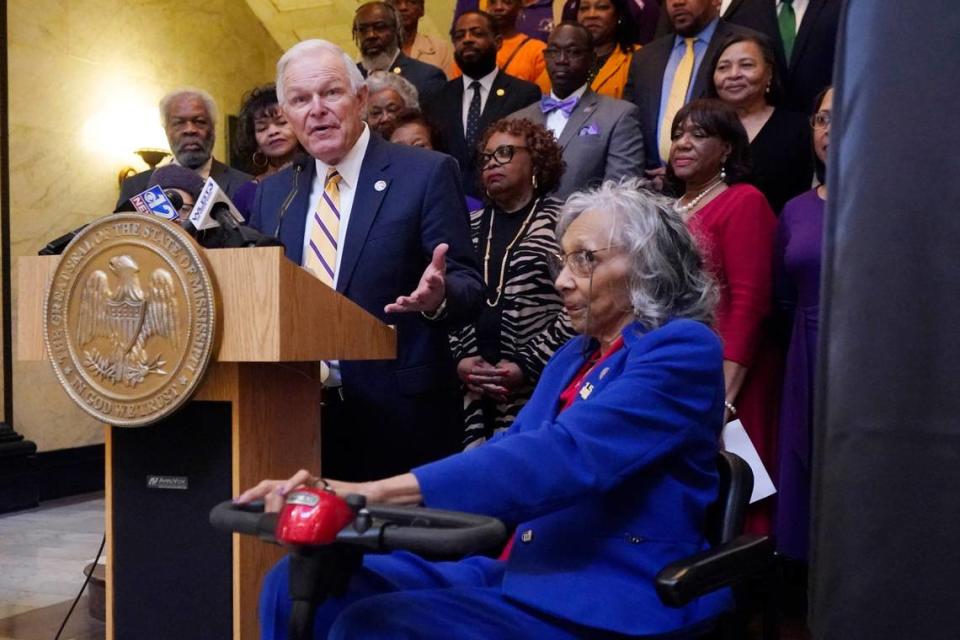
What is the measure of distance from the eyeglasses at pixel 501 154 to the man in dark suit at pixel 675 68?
70 cm

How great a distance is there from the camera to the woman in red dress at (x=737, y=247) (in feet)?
10.1

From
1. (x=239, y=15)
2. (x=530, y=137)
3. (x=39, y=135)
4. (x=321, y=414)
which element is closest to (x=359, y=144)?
(x=321, y=414)

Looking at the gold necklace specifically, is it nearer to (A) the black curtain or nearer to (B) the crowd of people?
(B) the crowd of people

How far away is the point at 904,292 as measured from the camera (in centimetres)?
53

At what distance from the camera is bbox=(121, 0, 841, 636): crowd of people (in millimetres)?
1710

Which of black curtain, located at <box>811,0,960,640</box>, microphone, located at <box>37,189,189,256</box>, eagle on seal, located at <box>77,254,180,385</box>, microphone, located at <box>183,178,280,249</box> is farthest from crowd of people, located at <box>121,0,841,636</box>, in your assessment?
black curtain, located at <box>811,0,960,640</box>

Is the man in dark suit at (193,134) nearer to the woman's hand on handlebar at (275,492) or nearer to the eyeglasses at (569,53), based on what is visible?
the eyeglasses at (569,53)

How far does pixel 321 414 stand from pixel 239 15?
6084 millimetres

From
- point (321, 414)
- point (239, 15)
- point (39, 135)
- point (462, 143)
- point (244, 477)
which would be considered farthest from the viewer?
point (239, 15)

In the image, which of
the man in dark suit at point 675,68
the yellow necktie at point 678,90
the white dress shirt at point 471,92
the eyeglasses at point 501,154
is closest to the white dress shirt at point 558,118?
the man in dark suit at point 675,68

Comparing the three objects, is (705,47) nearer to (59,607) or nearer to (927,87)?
(59,607)

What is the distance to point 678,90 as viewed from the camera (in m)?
4.06

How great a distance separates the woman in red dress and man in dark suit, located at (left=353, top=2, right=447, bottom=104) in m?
1.99

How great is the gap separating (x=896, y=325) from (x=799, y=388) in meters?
2.64
